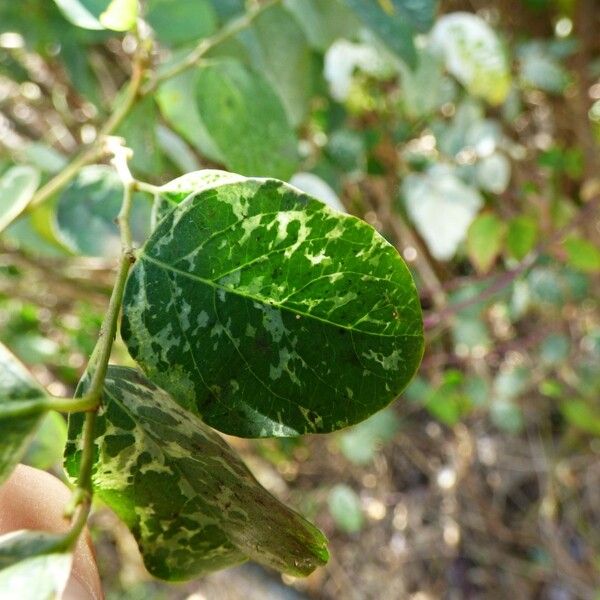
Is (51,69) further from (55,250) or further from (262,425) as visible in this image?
(262,425)

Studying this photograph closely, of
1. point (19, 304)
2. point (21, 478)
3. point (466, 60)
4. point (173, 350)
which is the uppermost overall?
point (173, 350)

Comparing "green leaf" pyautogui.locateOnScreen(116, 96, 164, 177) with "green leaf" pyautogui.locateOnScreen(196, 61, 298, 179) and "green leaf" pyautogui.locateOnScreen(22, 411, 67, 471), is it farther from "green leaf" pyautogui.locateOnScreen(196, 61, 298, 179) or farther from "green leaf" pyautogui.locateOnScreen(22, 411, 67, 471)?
"green leaf" pyautogui.locateOnScreen(22, 411, 67, 471)

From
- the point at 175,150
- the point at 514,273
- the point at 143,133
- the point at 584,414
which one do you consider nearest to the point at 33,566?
the point at 143,133

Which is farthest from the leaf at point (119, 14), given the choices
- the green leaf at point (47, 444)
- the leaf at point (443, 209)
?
the leaf at point (443, 209)

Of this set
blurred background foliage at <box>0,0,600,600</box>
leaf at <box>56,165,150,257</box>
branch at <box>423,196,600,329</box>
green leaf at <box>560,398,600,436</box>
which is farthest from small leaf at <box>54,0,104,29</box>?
green leaf at <box>560,398,600,436</box>

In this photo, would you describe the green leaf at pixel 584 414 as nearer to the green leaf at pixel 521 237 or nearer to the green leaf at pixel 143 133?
the green leaf at pixel 521 237

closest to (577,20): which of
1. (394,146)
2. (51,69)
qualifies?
(394,146)

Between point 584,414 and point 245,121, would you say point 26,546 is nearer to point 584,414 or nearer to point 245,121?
point 245,121
